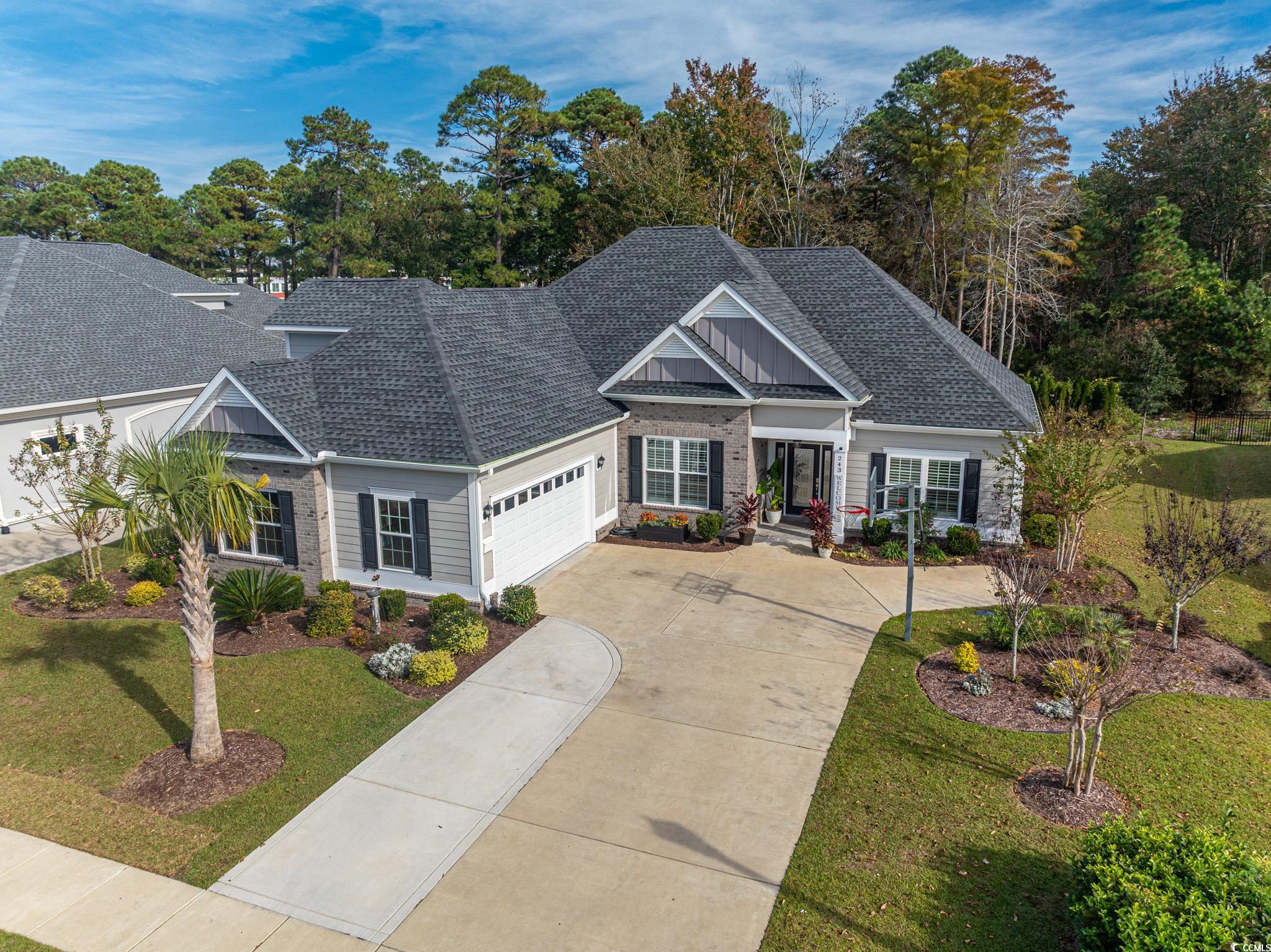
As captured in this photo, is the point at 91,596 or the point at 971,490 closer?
the point at 91,596

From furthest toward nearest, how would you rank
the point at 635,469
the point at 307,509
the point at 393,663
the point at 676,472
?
the point at 635,469 → the point at 676,472 → the point at 307,509 → the point at 393,663

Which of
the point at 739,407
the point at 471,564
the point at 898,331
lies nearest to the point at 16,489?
the point at 471,564

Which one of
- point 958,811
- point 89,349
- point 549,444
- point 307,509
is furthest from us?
point 89,349

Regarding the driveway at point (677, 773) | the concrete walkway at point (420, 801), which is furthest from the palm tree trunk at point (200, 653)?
the driveway at point (677, 773)

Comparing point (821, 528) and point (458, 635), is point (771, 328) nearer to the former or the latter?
point (821, 528)

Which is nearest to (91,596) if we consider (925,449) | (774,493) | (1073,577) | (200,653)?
(200,653)

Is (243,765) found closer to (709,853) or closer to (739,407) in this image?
(709,853)
